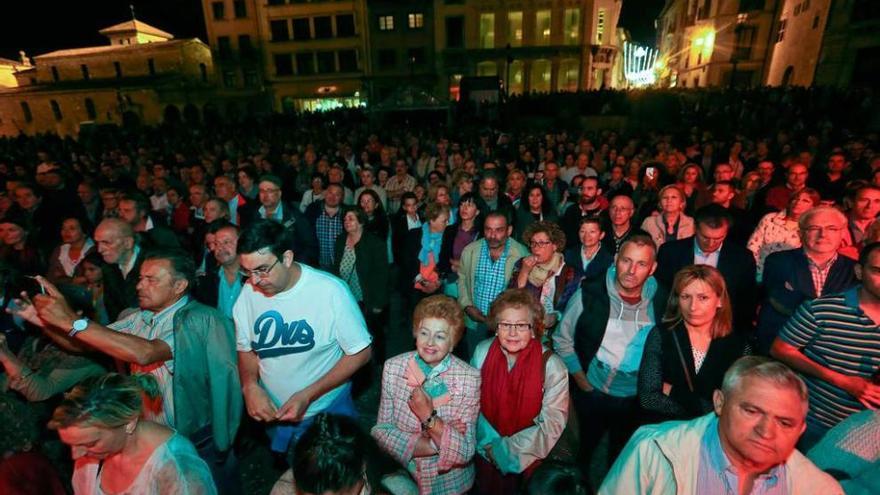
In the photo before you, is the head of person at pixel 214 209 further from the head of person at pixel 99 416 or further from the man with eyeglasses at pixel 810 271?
the man with eyeglasses at pixel 810 271

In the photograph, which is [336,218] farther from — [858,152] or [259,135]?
[259,135]

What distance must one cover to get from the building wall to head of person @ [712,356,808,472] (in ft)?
117

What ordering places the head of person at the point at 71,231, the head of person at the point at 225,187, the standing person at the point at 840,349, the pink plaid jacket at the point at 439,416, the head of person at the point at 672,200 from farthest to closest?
the head of person at the point at 225,187, the head of person at the point at 672,200, the head of person at the point at 71,231, the pink plaid jacket at the point at 439,416, the standing person at the point at 840,349

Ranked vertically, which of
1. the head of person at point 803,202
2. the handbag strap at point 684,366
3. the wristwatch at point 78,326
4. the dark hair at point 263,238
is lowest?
the handbag strap at point 684,366

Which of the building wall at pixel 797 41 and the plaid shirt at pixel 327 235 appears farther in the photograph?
the building wall at pixel 797 41

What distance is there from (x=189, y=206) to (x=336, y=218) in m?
2.60

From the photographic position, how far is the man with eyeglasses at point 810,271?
132 inches

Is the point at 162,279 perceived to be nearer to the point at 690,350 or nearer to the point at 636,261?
the point at 636,261

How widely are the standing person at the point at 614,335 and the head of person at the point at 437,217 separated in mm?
2172

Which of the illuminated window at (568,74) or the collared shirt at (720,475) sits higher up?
the illuminated window at (568,74)

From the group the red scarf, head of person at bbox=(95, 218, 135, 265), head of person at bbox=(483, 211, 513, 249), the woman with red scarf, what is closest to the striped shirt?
the woman with red scarf

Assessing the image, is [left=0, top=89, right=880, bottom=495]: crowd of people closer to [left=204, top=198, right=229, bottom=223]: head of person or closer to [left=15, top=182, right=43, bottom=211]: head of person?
[left=204, top=198, right=229, bottom=223]: head of person

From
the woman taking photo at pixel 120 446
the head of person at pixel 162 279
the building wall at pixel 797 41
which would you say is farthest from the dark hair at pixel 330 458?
the building wall at pixel 797 41

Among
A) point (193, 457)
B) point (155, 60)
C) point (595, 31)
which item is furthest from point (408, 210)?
point (155, 60)
